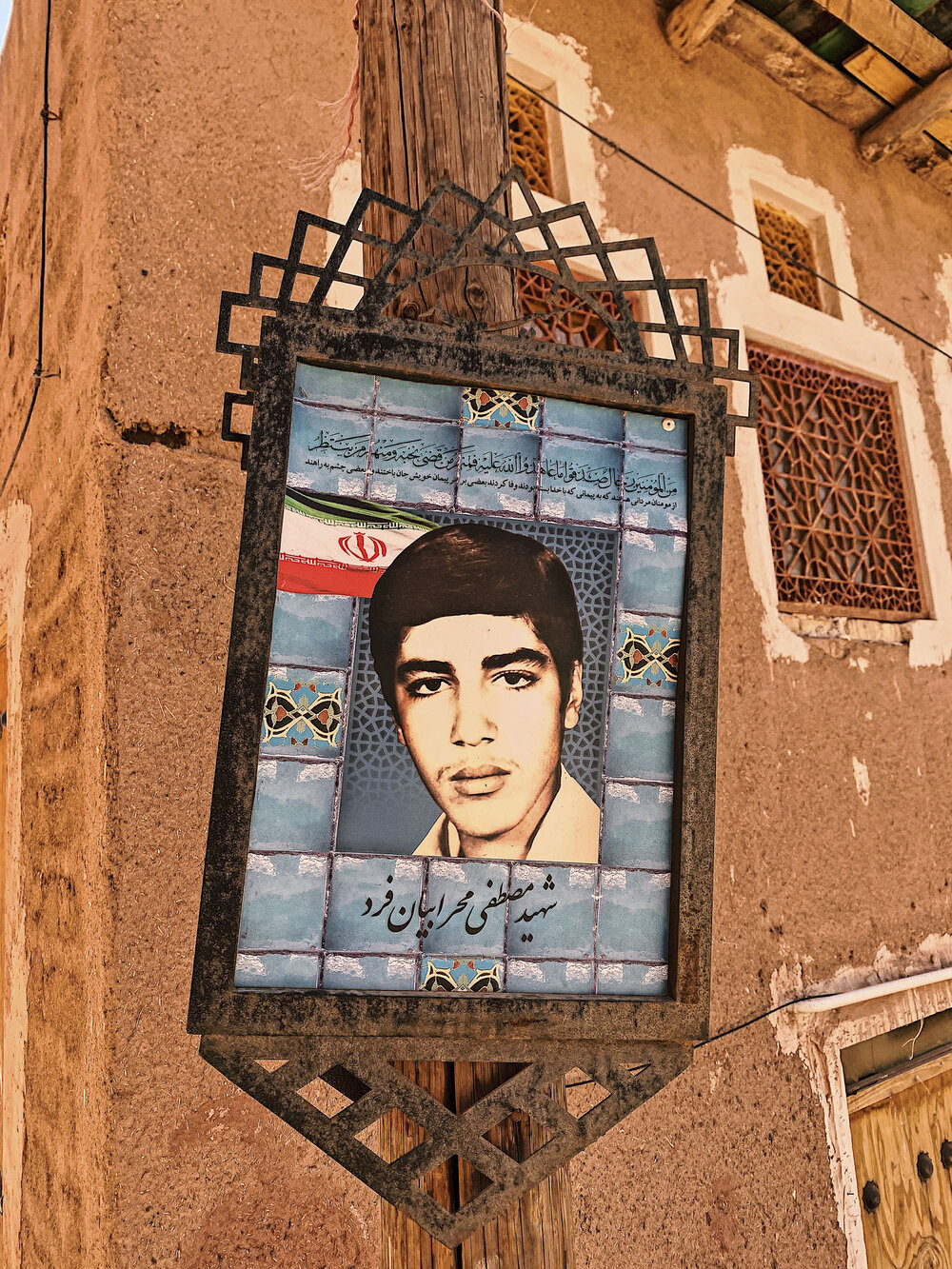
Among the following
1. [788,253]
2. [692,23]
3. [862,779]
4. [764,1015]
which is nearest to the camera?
[764,1015]

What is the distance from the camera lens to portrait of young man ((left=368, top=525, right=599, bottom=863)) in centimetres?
137

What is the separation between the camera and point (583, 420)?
1.47 meters

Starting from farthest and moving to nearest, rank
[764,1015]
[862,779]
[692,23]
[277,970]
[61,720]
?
[692,23], [862,779], [764,1015], [61,720], [277,970]

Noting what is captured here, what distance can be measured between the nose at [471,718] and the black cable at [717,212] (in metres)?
2.45

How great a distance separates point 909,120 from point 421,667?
4.20m

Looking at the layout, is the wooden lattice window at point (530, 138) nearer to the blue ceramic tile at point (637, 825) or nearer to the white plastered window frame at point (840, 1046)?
the blue ceramic tile at point (637, 825)

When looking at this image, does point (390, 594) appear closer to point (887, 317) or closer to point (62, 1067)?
point (62, 1067)

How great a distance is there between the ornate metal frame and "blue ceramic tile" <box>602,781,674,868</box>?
0.02m

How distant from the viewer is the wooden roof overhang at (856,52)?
150 inches

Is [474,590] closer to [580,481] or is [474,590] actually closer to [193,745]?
[580,481]

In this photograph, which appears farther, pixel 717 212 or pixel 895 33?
pixel 895 33

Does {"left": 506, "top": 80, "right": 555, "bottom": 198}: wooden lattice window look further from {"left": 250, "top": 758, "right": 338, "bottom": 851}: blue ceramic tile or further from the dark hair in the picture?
{"left": 250, "top": 758, "right": 338, "bottom": 851}: blue ceramic tile

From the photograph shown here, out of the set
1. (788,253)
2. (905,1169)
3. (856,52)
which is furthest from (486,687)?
(856,52)

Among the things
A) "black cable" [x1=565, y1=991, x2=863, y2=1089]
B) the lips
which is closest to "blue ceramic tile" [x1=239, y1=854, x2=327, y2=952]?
the lips
